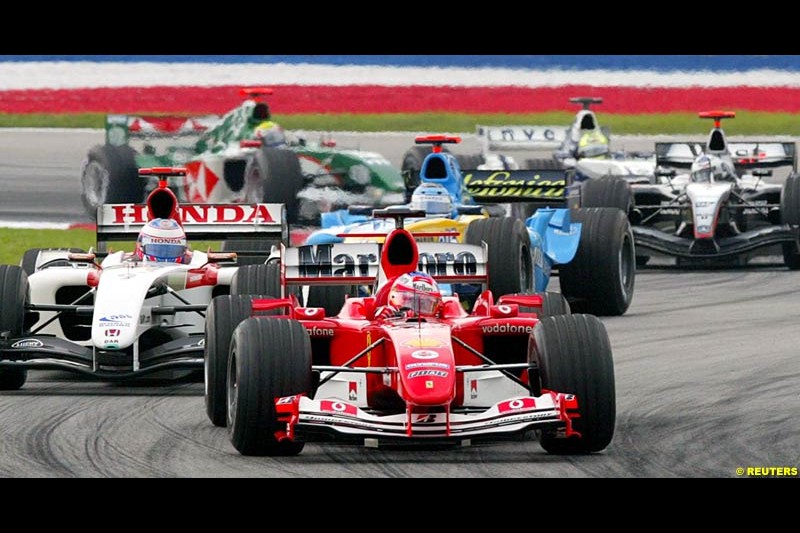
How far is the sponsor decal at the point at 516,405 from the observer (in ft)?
39.9

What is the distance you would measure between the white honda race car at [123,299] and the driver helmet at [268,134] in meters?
14.2

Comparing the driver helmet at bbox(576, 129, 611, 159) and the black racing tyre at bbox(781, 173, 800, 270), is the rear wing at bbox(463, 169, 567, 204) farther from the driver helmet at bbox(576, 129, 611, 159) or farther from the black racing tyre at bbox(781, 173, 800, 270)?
the driver helmet at bbox(576, 129, 611, 159)

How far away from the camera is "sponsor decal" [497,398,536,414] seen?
12164 millimetres

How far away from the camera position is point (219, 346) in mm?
13727

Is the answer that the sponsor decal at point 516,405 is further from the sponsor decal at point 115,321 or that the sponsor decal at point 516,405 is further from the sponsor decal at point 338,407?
the sponsor decal at point 115,321

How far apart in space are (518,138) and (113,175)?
723cm

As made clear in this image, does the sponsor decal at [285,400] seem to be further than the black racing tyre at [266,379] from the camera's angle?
No

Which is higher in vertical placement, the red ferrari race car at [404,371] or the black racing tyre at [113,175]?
the black racing tyre at [113,175]

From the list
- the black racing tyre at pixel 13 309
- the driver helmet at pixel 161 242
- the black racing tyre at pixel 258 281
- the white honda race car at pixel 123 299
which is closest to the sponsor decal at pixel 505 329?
the black racing tyre at pixel 258 281

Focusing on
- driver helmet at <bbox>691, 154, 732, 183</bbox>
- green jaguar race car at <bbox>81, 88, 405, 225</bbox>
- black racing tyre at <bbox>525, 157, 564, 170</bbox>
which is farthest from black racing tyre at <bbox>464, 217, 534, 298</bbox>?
black racing tyre at <bbox>525, 157, 564, 170</bbox>

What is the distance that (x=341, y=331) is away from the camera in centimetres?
1348

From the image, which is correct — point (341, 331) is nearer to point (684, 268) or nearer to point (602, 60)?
point (684, 268)

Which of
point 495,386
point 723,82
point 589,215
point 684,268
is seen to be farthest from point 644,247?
point 495,386

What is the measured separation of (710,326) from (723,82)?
599 inches
